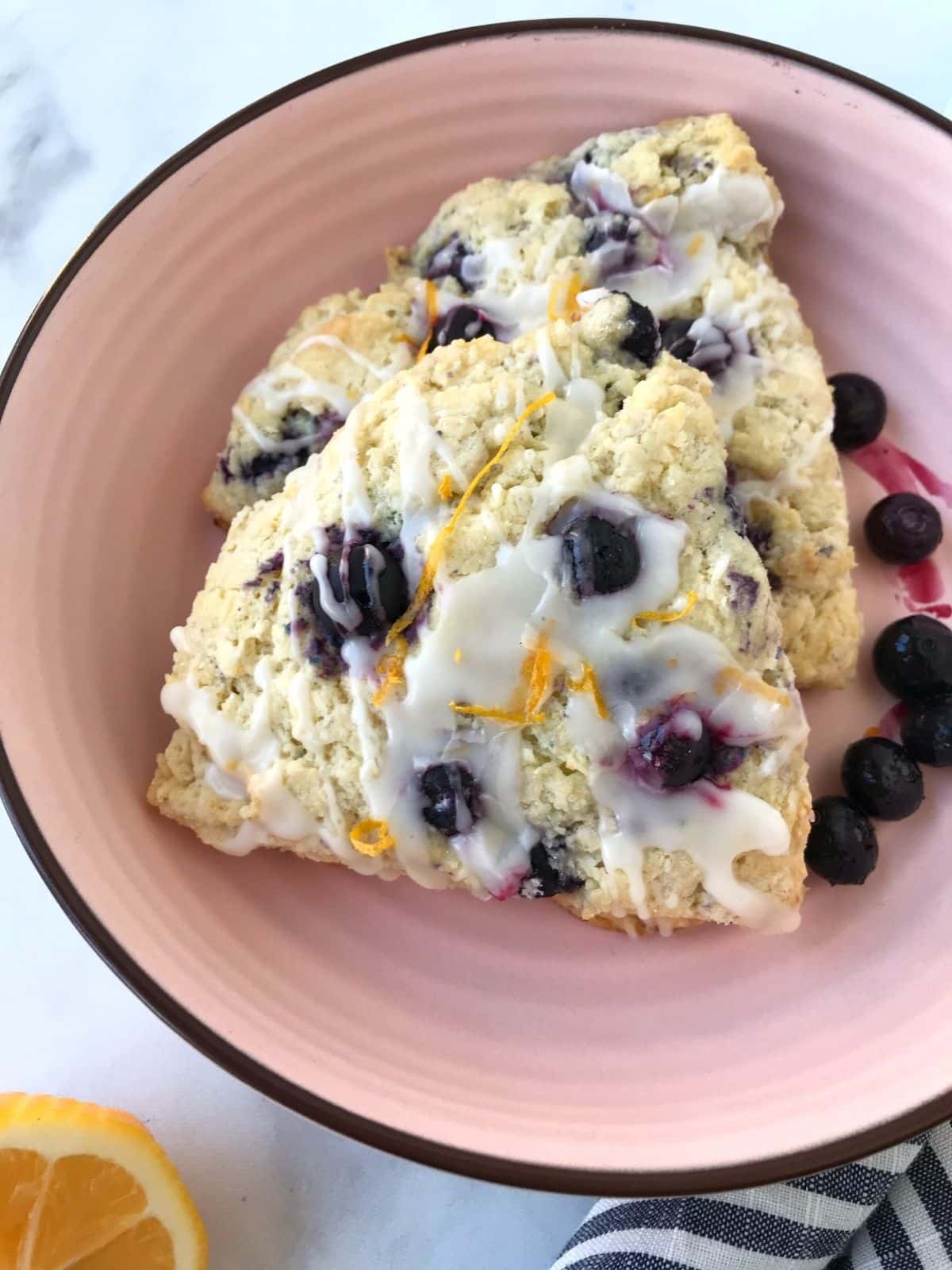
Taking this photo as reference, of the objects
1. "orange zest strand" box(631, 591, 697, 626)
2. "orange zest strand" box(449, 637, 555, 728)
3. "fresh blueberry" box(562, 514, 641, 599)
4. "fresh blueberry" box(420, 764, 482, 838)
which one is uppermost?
"fresh blueberry" box(562, 514, 641, 599)

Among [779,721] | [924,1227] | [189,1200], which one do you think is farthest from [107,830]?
[924,1227]

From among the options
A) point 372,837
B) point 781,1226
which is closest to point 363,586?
point 372,837

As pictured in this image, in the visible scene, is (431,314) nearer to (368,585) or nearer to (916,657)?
(368,585)

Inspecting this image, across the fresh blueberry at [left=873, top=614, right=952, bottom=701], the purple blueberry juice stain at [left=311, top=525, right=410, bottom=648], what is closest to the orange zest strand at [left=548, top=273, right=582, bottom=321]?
the purple blueberry juice stain at [left=311, top=525, right=410, bottom=648]

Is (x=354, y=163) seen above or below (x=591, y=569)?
above

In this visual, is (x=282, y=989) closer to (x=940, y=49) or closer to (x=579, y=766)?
(x=579, y=766)

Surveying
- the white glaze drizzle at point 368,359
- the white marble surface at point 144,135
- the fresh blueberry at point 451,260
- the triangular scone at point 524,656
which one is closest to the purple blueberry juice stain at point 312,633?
the triangular scone at point 524,656

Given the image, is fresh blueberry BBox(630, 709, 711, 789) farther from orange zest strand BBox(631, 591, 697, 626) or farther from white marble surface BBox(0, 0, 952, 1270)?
white marble surface BBox(0, 0, 952, 1270)
